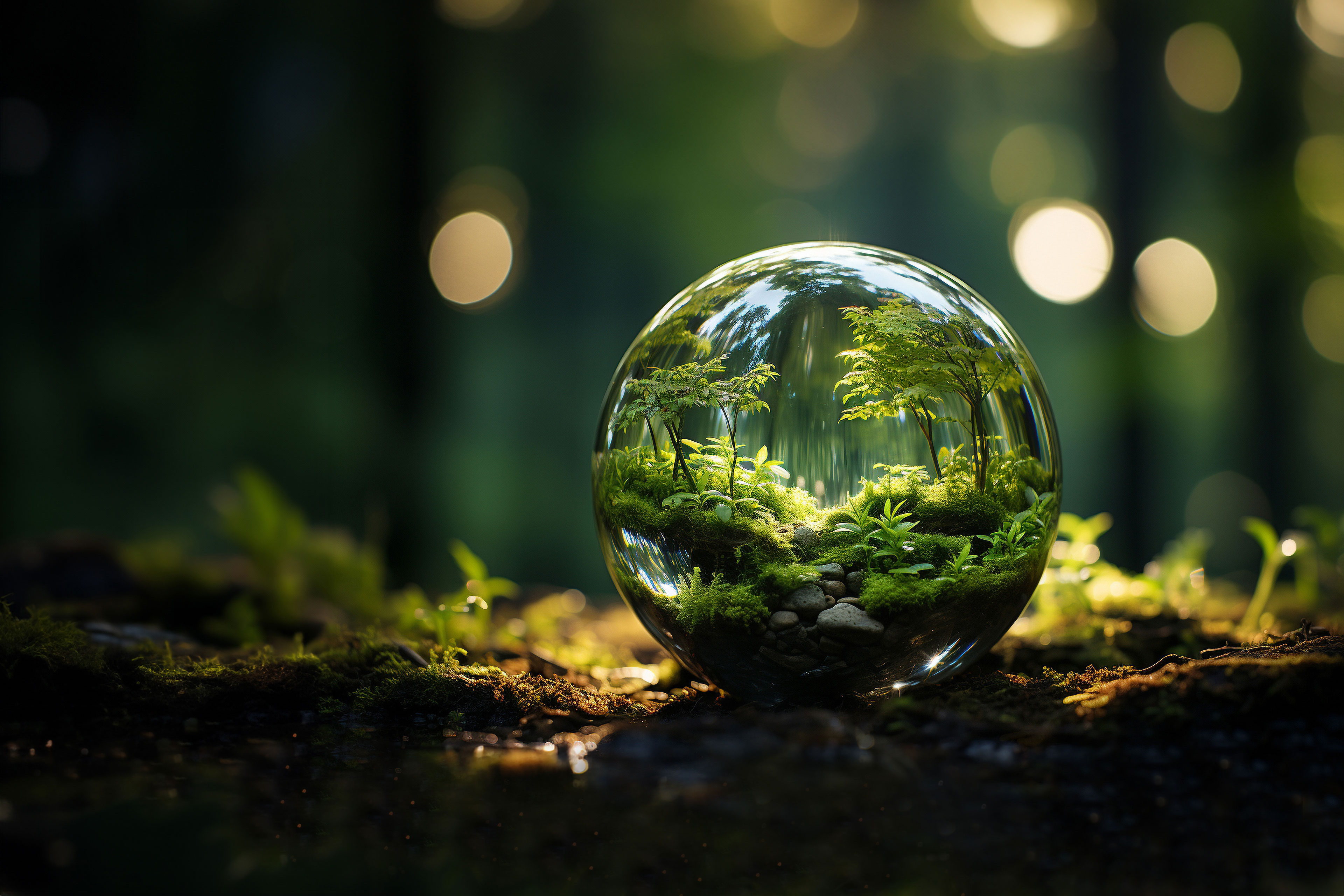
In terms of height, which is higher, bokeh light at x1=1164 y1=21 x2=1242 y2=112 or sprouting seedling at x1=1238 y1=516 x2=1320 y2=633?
bokeh light at x1=1164 y1=21 x2=1242 y2=112

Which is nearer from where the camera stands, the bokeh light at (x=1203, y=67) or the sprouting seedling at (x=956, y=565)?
the sprouting seedling at (x=956, y=565)

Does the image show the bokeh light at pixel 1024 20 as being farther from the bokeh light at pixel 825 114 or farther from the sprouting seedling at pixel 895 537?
the sprouting seedling at pixel 895 537

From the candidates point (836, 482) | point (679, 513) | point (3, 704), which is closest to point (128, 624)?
point (3, 704)

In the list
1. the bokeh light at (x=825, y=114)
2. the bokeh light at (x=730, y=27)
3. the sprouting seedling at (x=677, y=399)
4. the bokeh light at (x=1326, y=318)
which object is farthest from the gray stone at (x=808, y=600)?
the bokeh light at (x=1326, y=318)

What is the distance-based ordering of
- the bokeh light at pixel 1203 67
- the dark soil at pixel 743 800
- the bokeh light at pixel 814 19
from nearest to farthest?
1. the dark soil at pixel 743 800
2. the bokeh light at pixel 1203 67
3. the bokeh light at pixel 814 19

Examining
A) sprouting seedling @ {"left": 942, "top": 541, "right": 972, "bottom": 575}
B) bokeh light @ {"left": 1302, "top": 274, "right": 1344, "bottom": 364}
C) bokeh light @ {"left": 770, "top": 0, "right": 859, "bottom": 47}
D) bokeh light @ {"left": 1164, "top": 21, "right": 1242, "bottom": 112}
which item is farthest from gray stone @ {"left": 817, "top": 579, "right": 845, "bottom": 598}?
bokeh light @ {"left": 1302, "top": 274, "right": 1344, "bottom": 364}

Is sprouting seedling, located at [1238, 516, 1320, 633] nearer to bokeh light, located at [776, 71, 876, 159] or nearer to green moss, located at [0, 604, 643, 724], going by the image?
green moss, located at [0, 604, 643, 724]

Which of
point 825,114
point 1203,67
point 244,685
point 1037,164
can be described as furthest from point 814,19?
point 244,685
